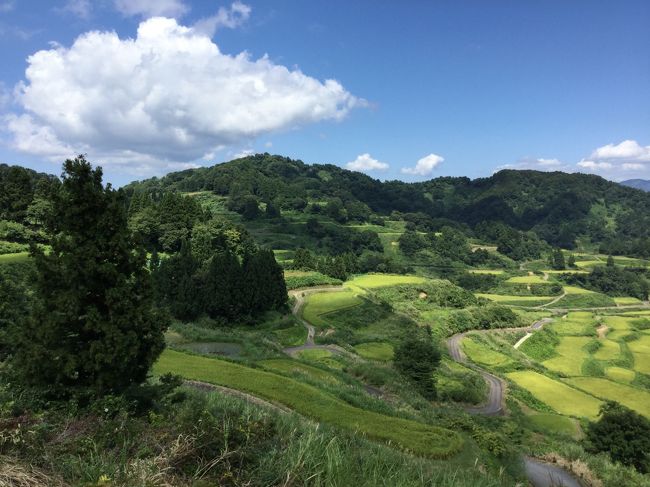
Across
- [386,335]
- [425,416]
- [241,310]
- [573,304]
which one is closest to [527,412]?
[386,335]

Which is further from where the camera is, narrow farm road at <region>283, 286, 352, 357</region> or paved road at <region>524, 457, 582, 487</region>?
narrow farm road at <region>283, 286, 352, 357</region>

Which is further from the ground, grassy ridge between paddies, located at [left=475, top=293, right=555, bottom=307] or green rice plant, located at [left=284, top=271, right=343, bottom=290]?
green rice plant, located at [left=284, top=271, right=343, bottom=290]

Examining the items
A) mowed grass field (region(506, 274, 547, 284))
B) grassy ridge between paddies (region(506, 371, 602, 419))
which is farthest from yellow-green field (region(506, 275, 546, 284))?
grassy ridge between paddies (region(506, 371, 602, 419))

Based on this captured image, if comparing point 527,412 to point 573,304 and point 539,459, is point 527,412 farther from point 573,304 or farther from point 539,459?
point 573,304

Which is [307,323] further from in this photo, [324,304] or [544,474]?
[544,474]

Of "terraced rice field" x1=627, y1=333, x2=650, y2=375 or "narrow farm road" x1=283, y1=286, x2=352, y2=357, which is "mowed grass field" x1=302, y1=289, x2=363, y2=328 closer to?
"narrow farm road" x1=283, y1=286, x2=352, y2=357

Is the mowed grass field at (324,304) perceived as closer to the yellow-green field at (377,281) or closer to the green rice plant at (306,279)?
the green rice plant at (306,279)

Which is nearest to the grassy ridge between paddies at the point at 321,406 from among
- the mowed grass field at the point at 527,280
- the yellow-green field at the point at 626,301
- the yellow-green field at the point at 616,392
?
the yellow-green field at the point at 616,392

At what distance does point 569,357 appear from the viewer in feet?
249

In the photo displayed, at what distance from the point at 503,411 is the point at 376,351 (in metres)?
15.6

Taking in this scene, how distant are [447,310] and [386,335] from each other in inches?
1162

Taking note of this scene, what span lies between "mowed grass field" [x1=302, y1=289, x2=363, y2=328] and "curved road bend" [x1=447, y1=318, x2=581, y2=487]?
18.5 metres

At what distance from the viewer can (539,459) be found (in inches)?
944

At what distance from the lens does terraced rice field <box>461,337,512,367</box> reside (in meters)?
67.7
